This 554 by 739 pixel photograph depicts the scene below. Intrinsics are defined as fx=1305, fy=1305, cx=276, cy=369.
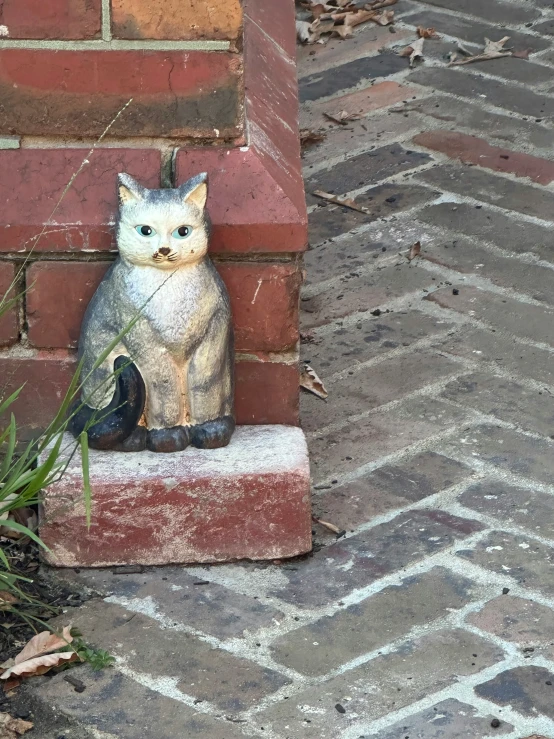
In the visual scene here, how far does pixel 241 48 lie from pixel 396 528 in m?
1.07

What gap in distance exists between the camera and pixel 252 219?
2.69 metres

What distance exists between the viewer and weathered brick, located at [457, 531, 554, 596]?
2.66 metres

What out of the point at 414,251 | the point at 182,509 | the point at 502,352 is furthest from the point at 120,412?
the point at 414,251

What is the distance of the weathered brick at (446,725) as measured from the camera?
2258 millimetres

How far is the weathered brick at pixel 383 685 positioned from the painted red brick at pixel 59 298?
948mm

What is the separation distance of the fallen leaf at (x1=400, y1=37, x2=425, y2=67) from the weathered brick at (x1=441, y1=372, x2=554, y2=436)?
1969 mm

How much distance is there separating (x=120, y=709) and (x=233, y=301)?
0.90 meters

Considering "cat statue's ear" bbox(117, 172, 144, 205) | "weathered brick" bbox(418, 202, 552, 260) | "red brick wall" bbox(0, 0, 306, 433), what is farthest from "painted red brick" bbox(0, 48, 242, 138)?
"weathered brick" bbox(418, 202, 552, 260)

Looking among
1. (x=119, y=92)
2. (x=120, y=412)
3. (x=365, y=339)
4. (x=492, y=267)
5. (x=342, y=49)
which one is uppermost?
(x=119, y=92)

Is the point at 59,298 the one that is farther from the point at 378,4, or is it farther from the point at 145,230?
the point at 378,4

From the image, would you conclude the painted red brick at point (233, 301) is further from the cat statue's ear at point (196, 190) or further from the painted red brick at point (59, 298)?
the cat statue's ear at point (196, 190)

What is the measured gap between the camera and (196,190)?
8.48 ft

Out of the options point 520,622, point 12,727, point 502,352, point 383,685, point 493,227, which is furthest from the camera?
point 493,227

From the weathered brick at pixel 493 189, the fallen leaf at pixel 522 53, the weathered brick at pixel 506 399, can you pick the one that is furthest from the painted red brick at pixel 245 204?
the fallen leaf at pixel 522 53
